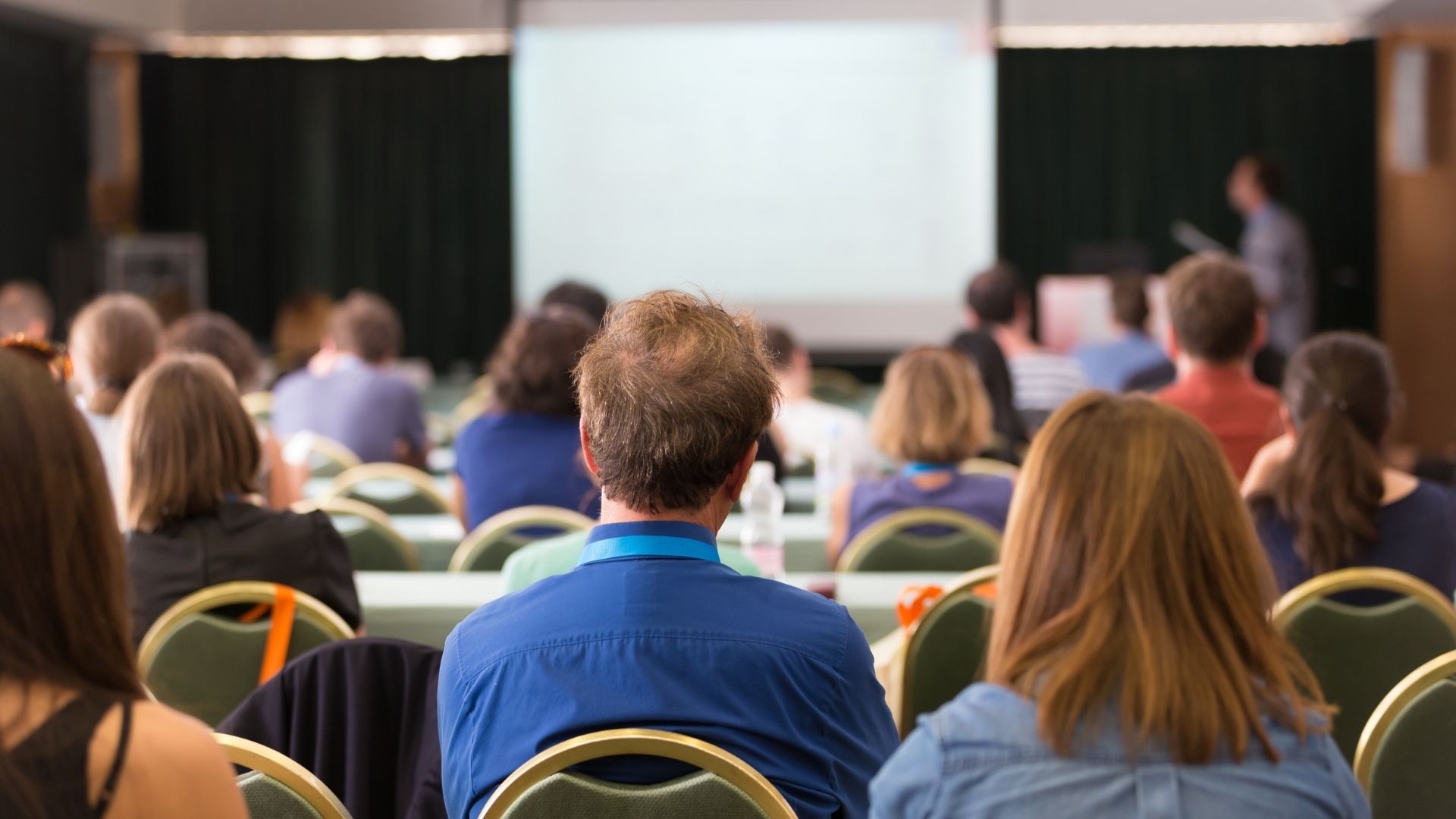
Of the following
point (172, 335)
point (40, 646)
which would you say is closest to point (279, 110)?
point (172, 335)

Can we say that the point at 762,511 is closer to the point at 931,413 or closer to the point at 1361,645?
the point at 931,413

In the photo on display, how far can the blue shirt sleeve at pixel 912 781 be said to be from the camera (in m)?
1.33

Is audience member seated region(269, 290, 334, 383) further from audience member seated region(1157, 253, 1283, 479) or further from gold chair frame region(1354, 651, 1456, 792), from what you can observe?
gold chair frame region(1354, 651, 1456, 792)

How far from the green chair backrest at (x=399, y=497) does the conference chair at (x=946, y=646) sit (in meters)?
2.13

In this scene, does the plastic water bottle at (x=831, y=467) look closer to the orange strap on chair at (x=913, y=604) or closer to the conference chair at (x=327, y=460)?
the conference chair at (x=327, y=460)

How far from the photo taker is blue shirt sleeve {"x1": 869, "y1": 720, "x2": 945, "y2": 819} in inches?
52.2

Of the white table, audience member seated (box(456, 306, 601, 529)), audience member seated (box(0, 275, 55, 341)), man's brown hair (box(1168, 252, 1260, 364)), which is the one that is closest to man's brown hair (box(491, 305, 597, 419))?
audience member seated (box(456, 306, 601, 529))

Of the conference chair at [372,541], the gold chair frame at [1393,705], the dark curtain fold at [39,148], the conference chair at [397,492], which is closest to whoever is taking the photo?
the gold chair frame at [1393,705]

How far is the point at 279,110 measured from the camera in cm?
1095

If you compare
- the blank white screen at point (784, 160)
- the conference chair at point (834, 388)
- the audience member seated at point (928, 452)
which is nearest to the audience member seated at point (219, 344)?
the audience member seated at point (928, 452)

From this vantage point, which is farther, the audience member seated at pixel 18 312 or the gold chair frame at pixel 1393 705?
the audience member seated at pixel 18 312

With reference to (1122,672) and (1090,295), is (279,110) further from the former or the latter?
(1122,672)

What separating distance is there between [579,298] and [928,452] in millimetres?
1619

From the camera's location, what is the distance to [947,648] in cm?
266
